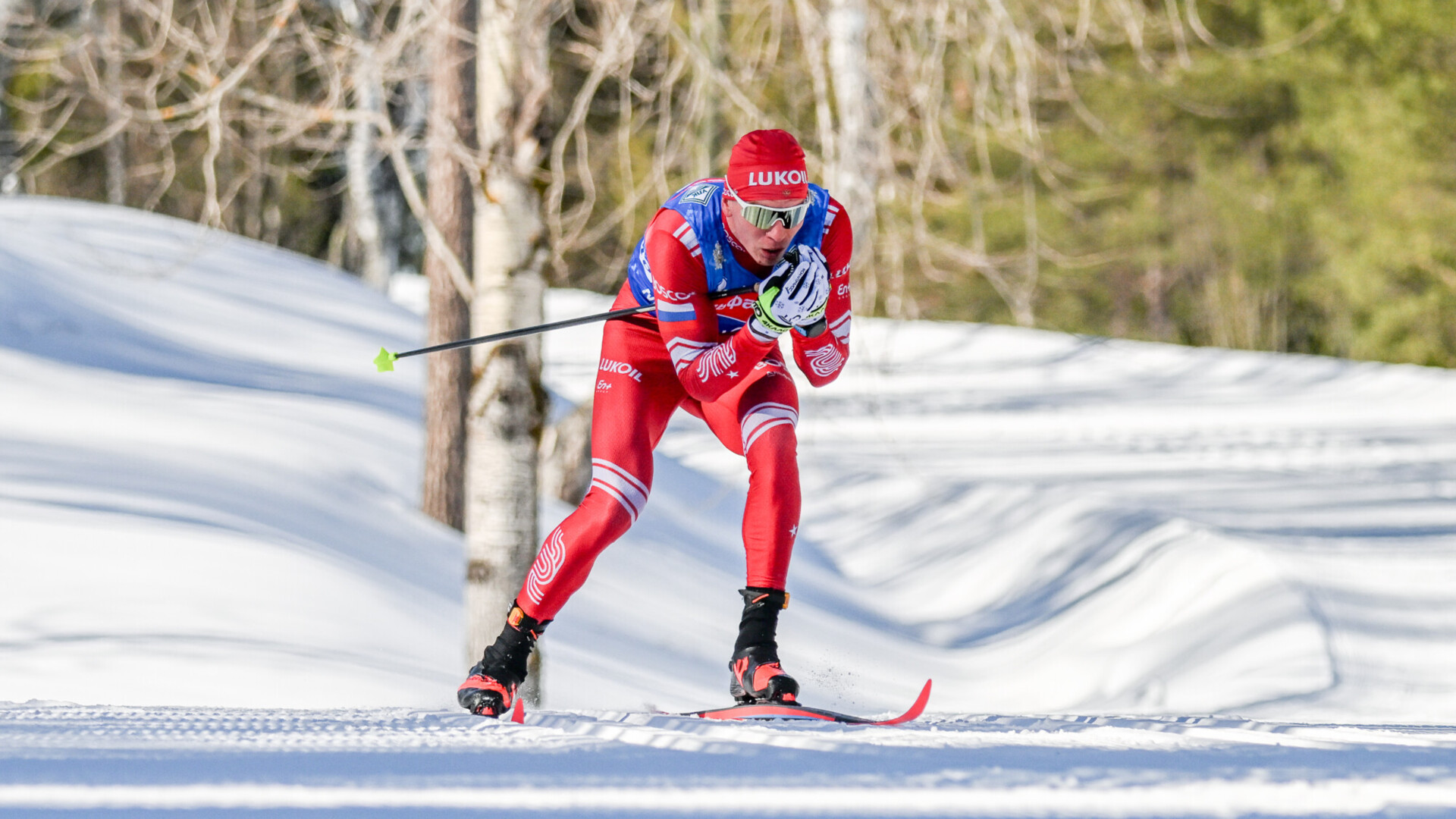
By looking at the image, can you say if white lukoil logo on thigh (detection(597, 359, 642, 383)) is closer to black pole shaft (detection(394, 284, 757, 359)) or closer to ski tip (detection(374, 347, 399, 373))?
black pole shaft (detection(394, 284, 757, 359))

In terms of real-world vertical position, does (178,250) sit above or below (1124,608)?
above

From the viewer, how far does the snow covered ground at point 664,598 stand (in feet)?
9.36

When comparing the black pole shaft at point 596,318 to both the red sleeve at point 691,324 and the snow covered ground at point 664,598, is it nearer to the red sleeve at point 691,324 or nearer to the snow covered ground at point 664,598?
the red sleeve at point 691,324

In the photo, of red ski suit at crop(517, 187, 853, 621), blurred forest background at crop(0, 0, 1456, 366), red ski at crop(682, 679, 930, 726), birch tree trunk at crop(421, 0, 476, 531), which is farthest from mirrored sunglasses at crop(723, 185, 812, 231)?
birch tree trunk at crop(421, 0, 476, 531)

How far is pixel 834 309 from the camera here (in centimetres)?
393

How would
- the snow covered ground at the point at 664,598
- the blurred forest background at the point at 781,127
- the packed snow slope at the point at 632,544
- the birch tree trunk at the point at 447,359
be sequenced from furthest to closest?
the birch tree trunk at the point at 447,359 < the packed snow slope at the point at 632,544 < the blurred forest background at the point at 781,127 < the snow covered ground at the point at 664,598

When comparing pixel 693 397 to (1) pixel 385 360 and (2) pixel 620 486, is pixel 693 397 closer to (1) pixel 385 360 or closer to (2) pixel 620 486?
(2) pixel 620 486

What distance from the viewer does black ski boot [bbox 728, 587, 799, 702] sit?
12.5 ft

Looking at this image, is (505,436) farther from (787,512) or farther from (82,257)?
(82,257)

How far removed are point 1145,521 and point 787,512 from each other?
24.2ft

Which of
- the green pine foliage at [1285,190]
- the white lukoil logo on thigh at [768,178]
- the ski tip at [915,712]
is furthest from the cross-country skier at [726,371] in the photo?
the green pine foliage at [1285,190]

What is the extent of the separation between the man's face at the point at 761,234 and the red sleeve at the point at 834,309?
0.16 meters

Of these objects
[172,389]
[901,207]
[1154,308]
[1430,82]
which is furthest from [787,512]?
[1154,308]

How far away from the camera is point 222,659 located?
17.8 ft
